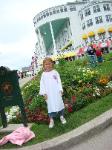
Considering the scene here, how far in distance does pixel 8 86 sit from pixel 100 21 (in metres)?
74.7

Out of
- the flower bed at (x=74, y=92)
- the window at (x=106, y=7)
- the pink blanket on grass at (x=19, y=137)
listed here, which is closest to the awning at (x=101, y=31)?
the window at (x=106, y=7)

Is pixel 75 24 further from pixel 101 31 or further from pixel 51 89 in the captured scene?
pixel 51 89

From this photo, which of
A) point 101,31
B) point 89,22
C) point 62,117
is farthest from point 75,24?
point 62,117

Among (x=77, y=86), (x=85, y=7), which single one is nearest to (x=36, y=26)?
(x=85, y=7)

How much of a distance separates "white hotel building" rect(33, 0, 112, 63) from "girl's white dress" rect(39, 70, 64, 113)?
2584 inches

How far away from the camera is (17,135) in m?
8.09

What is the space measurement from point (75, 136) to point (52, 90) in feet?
5.48

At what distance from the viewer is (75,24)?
87875mm

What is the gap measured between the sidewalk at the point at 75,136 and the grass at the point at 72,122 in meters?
0.33

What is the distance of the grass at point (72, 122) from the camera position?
816cm

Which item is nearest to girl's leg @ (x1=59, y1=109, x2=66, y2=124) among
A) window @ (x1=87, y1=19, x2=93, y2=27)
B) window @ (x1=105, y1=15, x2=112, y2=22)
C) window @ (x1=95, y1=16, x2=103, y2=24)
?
window @ (x1=95, y1=16, x2=103, y2=24)

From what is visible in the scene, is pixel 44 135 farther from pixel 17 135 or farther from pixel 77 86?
pixel 77 86

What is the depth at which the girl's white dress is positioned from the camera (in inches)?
354

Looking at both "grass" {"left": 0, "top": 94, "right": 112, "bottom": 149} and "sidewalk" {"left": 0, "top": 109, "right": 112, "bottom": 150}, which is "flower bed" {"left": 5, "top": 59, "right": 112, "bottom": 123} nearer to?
"grass" {"left": 0, "top": 94, "right": 112, "bottom": 149}
